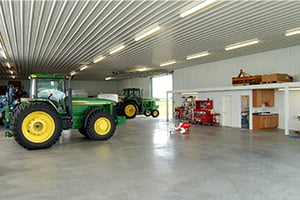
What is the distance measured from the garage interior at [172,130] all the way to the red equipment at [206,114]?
0.12m

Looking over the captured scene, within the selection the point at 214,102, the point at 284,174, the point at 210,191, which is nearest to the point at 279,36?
the point at 214,102

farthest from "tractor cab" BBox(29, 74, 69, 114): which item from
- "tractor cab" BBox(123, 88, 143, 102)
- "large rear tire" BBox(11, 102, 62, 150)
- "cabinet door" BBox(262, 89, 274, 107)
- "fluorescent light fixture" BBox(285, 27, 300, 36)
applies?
"cabinet door" BBox(262, 89, 274, 107)

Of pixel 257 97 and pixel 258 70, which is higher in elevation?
pixel 258 70

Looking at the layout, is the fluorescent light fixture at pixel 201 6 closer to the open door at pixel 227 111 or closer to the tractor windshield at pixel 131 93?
the open door at pixel 227 111

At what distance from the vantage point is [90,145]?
7008 mm

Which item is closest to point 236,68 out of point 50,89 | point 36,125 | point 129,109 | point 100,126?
point 129,109

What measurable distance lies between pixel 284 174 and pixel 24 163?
→ 543 centimetres

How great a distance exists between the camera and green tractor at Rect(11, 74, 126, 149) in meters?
6.23

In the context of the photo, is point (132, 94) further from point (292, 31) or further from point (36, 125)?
point (292, 31)

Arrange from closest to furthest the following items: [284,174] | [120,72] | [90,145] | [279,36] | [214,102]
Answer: [284,174]
[90,145]
[279,36]
[214,102]
[120,72]

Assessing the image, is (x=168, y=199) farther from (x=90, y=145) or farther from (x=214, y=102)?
(x=214, y=102)

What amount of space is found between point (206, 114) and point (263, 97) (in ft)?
9.56

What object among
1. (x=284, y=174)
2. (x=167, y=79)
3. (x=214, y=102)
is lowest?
(x=284, y=174)

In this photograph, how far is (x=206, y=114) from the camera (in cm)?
1214
